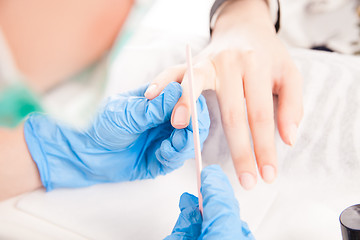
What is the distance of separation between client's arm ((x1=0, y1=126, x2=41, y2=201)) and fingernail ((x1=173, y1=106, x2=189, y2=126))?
1.30 ft

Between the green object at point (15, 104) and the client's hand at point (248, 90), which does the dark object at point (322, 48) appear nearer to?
the client's hand at point (248, 90)

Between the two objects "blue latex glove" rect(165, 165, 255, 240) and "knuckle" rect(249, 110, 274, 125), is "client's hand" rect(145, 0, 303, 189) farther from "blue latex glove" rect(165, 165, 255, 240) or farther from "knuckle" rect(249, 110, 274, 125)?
"blue latex glove" rect(165, 165, 255, 240)

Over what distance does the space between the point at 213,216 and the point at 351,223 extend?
0.83ft

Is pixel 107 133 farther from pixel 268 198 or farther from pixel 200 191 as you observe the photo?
pixel 268 198

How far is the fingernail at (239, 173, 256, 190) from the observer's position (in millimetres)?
767

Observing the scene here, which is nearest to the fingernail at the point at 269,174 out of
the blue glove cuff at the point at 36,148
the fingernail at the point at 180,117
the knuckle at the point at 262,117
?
the knuckle at the point at 262,117

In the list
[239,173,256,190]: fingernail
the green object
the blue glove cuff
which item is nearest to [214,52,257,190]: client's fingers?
[239,173,256,190]: fingernail

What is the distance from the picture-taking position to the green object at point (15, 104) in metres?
0.20

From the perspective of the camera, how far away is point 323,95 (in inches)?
36.2

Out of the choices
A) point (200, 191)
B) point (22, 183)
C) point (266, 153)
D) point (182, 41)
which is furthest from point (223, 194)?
point (182, 41)

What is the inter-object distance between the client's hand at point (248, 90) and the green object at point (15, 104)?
0.52 meters

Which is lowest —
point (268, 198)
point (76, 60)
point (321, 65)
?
point (268, 198)

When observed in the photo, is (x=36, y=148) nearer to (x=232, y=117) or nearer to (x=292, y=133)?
(x=232, y=117)

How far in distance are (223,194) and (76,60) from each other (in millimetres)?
480
